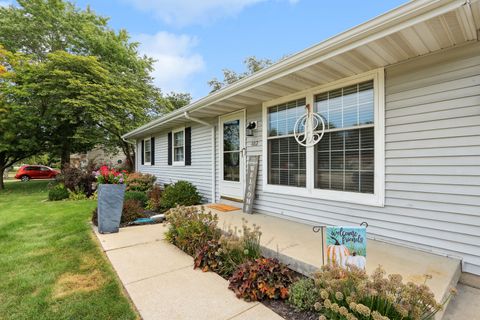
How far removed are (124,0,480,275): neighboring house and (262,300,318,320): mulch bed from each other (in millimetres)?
1659

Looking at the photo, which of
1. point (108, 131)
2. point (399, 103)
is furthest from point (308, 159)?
point (108, 131)

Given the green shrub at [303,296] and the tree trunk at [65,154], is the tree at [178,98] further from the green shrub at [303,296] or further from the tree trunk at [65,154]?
the green shrub at [303,296]

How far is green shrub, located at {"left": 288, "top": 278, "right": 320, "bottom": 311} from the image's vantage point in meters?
2.09

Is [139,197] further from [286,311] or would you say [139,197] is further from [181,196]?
[286,311]

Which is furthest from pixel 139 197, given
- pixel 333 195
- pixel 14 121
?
pixel 14 121

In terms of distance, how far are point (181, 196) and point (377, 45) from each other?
5.15 meters

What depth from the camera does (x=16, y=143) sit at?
1191 centimetres

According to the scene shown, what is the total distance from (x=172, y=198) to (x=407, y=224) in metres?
5.00

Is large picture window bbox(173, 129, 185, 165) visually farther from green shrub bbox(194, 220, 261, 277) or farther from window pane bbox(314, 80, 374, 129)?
green shrub bbox(194, 220, 261, 277)

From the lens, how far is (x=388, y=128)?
3.00 m

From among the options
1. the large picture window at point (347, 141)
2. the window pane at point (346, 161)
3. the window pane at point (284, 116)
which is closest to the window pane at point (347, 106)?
the large picture window at point (347, 141)

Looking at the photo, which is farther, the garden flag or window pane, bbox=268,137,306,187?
window pane, bbox=268,137,306,187

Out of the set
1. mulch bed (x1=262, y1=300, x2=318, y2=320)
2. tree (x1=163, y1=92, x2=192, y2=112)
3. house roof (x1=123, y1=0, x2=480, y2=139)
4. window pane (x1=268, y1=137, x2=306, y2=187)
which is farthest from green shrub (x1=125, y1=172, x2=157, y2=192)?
tree (x1=163, y1=92, x2=192, y2=112)

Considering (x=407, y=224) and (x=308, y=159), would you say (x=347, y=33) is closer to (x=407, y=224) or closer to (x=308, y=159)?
(x=308, y=159)
